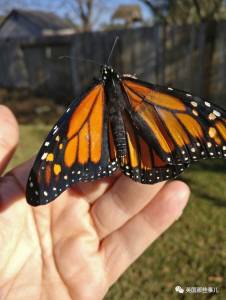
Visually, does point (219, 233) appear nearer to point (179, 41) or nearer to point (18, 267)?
point (18, 267)

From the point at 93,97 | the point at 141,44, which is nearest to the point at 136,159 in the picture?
the point at 93,97

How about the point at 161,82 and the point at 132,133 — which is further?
the point at 161,82

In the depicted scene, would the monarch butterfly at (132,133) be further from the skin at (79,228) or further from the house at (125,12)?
the house at (125,12)

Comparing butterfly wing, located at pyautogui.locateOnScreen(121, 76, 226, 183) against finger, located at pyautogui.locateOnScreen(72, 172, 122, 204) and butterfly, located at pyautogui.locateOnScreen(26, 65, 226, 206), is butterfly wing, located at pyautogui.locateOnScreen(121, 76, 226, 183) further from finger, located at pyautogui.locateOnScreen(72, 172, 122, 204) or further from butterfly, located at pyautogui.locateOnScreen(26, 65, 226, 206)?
finger, located at pyautogui.locateOnScreen(72, 172, 122, 204)

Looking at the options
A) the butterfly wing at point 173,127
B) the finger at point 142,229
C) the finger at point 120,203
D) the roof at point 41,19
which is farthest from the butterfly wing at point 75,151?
the roof at point 41,19

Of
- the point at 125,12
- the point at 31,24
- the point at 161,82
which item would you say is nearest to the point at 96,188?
the point at 161,82

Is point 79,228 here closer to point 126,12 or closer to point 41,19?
point 41,19

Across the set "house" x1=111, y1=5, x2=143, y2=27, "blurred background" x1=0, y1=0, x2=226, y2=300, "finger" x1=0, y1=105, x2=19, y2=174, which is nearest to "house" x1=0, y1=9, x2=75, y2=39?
"house" x1=111, y1=5, x2=143, y2=27
